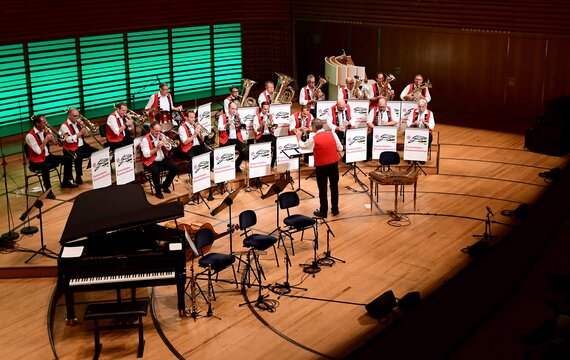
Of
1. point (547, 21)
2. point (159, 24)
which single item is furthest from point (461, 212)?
point (159, 24)

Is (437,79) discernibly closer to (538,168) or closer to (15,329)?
(538,168)

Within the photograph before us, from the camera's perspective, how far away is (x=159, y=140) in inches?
523

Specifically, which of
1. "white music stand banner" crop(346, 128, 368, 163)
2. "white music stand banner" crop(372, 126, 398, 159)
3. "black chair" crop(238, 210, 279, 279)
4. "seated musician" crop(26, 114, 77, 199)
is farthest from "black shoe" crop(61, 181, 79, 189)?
"white music stand banner" crop(372, 126, 398, 159)

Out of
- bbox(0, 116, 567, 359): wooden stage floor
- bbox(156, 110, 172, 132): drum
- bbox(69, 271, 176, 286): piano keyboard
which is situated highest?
bbox(156, 110, 172, 132): drum

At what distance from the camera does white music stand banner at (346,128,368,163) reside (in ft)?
45.9

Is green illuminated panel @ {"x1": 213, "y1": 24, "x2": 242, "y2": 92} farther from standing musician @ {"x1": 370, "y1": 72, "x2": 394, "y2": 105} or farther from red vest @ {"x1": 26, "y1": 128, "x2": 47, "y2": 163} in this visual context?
red vest @ {"x1": 26, "y1": 128, "x2": 47, "y2": 163}

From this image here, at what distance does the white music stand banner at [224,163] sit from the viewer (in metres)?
13.0

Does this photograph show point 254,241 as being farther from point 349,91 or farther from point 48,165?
point 349,91

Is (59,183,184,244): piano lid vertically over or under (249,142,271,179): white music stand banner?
over

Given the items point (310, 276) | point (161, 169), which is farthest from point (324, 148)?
point (161, 169)

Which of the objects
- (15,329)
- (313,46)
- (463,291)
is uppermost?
(313,46)

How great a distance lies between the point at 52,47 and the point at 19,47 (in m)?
0.82

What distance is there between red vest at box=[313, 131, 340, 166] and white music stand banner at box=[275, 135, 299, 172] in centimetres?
99

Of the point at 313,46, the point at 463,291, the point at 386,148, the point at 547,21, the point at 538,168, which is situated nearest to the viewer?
the point at 463,291
